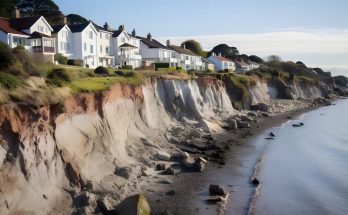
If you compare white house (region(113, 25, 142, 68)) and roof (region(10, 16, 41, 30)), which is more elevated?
roof (region(10, 16, 41, 30))

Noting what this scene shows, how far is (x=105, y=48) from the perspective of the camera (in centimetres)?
6544

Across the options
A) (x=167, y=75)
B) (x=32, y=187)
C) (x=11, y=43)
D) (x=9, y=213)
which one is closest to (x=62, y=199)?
(x=32, y=187)

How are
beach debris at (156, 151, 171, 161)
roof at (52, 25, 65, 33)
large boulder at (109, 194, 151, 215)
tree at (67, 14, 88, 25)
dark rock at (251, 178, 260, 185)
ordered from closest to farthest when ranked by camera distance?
large boulder at (109, 194, 151, 215), dark rock at (251, 178, 260, 185), beach debris at (156, 151, 171, 161), roof at (52, 25, 65, 33), tree at (67, 14, 88, 25)

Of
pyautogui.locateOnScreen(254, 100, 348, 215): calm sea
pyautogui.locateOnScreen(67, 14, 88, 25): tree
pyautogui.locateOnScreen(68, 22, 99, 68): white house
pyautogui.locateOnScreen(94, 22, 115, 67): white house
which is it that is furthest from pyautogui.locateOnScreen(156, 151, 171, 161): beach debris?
pyautogui.locateOnScreen(67, 14, 88, 25): tree

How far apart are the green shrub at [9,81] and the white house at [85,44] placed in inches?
1402

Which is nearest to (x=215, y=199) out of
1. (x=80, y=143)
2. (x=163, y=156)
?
(x=163, y=156)

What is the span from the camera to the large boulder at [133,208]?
710 inches

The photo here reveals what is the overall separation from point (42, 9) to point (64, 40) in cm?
1744

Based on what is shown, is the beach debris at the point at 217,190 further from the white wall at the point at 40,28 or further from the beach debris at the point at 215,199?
the white wall at the point at 40,28

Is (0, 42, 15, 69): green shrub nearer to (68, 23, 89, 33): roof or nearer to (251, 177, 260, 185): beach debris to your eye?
(251, 177, 260, 185): beach debris

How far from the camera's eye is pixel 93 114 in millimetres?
26406

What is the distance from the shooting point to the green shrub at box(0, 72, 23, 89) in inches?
786

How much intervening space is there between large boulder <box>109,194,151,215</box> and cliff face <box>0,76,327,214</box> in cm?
255

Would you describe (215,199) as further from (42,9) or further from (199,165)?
(42,9)
